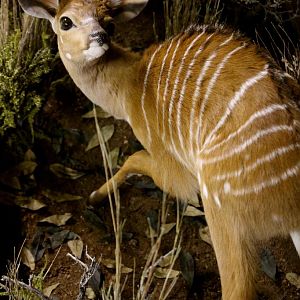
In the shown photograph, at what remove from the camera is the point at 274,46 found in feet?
9.09

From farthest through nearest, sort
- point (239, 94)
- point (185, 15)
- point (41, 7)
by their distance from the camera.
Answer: point (185, 15), point (41, 7), point (239, 94)

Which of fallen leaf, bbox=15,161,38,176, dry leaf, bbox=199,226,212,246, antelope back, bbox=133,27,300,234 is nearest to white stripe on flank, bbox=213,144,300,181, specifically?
antelope back, bbox=133,27,300,234

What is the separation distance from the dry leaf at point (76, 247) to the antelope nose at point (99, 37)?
2.50ft

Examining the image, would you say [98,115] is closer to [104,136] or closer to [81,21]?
[104,136]

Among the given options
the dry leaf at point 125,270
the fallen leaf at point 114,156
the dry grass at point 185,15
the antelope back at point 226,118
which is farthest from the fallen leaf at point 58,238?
the dry grass at point 185,15

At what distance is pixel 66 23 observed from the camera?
80.8 inches

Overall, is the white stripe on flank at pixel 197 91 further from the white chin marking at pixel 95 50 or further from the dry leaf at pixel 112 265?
the dry leaf at pixel 112 265

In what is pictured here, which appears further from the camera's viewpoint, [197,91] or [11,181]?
[11,181]

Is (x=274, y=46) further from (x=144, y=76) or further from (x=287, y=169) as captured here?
(x=287, y=169)

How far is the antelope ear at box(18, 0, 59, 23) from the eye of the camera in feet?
7.09

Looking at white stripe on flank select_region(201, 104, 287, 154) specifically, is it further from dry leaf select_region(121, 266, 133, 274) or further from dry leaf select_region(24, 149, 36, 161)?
dry leaf select_region(24, 149, 36, 161)

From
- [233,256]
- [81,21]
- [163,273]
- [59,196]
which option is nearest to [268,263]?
[163,273]

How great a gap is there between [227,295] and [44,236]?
0.78 meters

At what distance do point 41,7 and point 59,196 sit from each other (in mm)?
720
